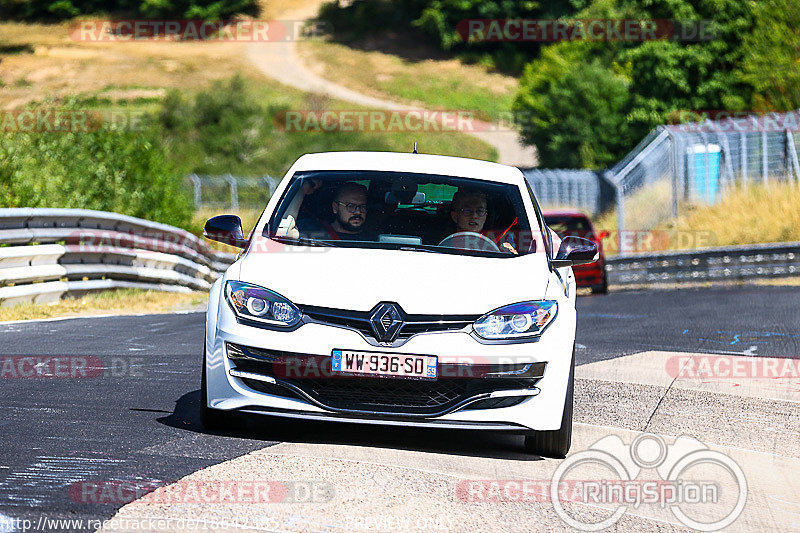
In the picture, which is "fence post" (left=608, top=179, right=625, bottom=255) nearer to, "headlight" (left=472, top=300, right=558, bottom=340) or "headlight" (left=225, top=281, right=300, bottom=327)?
"headlight" (left=472, top=300, right=558, bottom=340)

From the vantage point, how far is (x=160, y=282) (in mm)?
18594

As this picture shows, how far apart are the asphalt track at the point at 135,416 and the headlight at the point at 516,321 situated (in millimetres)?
710

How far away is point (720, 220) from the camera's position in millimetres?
30328

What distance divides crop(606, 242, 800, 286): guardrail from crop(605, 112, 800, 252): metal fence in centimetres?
612

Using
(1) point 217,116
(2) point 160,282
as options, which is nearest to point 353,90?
(1) point 217,116

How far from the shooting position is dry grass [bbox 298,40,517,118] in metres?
90.7

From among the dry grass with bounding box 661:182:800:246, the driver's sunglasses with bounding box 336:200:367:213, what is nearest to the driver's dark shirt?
the driver's sunglasses with bounding box 336:200:367:213

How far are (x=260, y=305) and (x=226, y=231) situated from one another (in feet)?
3.37

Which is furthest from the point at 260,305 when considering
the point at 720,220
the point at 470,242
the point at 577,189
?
the point at 577,189

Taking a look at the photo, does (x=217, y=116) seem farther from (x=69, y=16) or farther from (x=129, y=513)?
(x=129, y=513)

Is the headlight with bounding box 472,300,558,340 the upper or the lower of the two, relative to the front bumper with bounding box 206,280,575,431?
upper

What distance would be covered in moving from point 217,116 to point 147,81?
29072mm

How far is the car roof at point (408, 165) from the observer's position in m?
7.83

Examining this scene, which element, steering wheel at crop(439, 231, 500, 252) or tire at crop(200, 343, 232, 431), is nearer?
tire at crop(200, 343, 232, 431)
